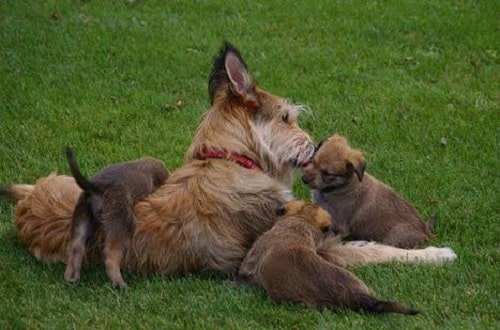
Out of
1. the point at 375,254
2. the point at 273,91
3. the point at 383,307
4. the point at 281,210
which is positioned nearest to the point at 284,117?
the point at 281,210

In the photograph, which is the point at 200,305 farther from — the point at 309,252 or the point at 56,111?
the point at 56,111

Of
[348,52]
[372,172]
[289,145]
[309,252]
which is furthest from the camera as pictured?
[348,52]

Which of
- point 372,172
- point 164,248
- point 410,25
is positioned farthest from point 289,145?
point 410,25

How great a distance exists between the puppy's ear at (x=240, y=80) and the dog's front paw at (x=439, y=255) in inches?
64.2

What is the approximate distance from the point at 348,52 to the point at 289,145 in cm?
538

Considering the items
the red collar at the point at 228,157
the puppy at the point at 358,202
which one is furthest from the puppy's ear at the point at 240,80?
the puppy at the point at 358,202

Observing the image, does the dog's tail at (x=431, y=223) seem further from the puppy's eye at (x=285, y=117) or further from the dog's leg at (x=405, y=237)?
the puppy's eye at (x=285, y=117)

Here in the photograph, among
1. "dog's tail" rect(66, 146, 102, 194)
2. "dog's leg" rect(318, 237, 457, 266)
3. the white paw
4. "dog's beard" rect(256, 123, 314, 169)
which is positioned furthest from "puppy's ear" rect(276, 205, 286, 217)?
"dog's tail" rect(66, 146, 102, 194)

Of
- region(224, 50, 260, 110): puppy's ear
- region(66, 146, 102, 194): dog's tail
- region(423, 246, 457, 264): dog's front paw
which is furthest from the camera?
region(224, 50, 260, 110): puppy's ear

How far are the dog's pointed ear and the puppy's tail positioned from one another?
1578 mm

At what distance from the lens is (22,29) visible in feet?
41.4

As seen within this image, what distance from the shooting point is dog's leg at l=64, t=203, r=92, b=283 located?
638 centimetres

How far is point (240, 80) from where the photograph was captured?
22.7 feet

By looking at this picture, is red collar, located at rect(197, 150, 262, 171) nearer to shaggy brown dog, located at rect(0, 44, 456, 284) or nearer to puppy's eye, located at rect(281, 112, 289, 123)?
shaggy brown dog, located at rect(0, 44, 456, 284)
